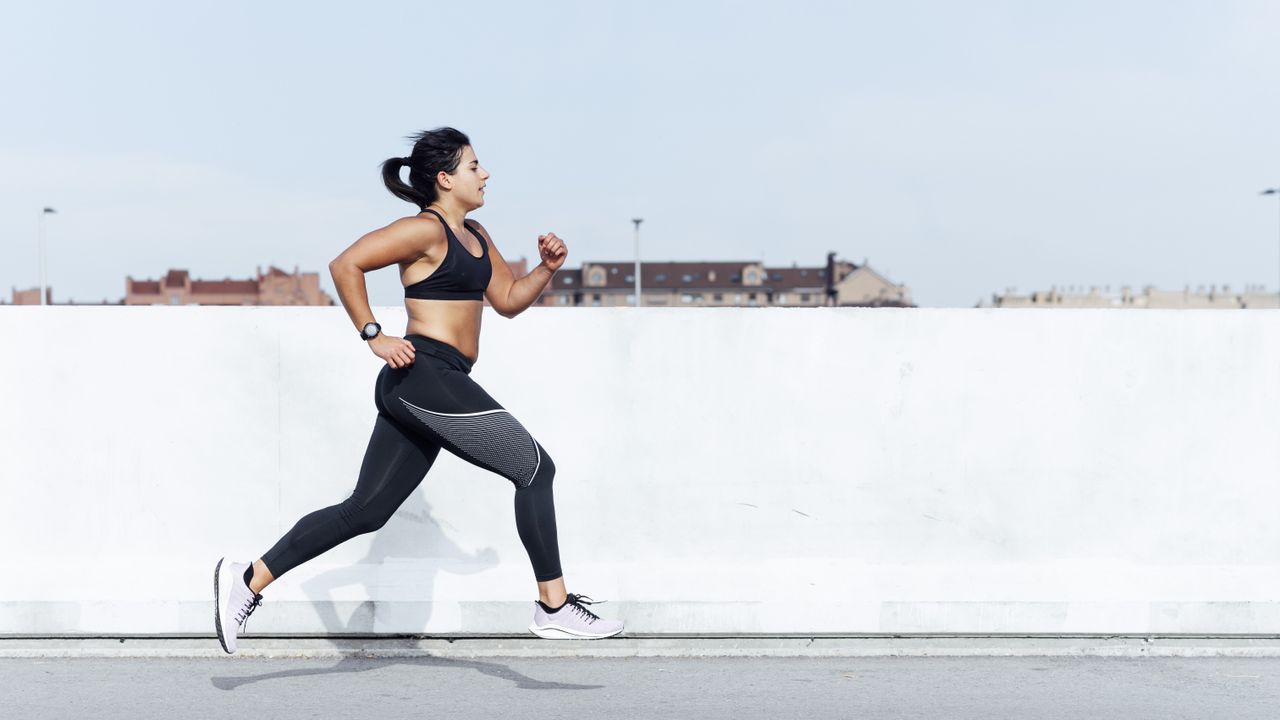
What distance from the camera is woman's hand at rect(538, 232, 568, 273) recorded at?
451cm

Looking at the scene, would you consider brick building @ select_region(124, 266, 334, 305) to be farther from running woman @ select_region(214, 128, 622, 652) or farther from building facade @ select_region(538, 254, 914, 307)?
running woman @ select_region(214, 128, 622, 652)

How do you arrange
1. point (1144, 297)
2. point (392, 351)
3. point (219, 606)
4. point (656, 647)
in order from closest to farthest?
point (392, 351) → point (219, 606) → point (656, 647) → point (1144, 297)

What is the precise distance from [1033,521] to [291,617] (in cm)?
294

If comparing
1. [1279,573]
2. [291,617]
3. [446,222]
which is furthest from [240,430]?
[1279,573]

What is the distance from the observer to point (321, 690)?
452 centimetres

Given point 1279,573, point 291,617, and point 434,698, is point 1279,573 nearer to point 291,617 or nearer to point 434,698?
point 434,698

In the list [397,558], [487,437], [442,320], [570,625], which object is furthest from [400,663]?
[442,320]

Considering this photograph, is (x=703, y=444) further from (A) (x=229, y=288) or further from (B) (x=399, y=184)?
(A) (x=229, y=288)

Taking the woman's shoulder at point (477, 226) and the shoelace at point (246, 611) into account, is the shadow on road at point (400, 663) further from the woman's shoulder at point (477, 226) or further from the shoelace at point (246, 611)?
the woman's shoulder at point (477, 226)

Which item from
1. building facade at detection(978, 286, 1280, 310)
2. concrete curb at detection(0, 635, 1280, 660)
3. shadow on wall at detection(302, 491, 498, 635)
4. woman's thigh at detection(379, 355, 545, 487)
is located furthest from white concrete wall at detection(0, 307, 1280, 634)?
building facade at detection(978, 286, 1280, 310)

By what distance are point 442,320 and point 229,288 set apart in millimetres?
131131

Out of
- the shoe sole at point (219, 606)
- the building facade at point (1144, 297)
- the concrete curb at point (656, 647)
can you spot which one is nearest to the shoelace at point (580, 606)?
the concrete curb at point (656, 647)

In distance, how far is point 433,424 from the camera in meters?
4.39

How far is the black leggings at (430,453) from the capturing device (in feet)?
14.4
